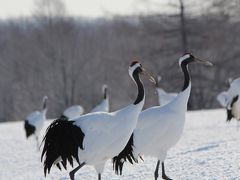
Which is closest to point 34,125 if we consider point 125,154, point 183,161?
point 183,161

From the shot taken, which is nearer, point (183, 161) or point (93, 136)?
point (93, 136)

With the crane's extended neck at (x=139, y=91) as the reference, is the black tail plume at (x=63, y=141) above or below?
below

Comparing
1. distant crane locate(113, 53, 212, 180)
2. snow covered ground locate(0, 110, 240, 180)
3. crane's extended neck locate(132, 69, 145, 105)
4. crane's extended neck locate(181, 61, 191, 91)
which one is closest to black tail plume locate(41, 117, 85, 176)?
crane's extended neck locate(132, 69, 145, 105)

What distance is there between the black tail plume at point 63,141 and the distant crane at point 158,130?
1.01 meters

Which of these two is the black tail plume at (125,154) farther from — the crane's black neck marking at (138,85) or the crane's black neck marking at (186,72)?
the crane's black neck marking at (186,72)

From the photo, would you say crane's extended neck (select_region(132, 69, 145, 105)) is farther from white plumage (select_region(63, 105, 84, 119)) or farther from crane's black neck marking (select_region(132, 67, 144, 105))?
white plumage (select_region(63, 105, 84, 119))

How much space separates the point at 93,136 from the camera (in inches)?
342

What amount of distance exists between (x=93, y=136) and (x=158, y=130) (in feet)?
3.56

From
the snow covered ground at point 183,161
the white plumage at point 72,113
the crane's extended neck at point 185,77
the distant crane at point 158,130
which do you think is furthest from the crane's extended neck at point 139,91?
the white plumage at point 72,113

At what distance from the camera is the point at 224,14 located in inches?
1700

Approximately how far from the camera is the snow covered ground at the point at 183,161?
9805 millimetres

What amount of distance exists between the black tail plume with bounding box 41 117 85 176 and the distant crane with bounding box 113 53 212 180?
101cm

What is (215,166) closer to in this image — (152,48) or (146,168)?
(146,168)

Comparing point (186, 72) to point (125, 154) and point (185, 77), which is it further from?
point (125, 154)
